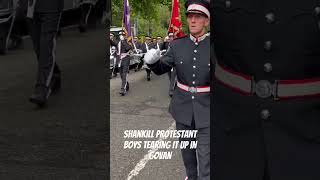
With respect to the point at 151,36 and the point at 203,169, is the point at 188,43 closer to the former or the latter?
the point at 151,36

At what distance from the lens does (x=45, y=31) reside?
6.48 ft

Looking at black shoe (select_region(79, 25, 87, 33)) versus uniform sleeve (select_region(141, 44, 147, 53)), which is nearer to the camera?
black shoe (select_region(79, 25, 87, 33))

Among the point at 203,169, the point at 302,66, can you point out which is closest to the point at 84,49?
the point at 302,66

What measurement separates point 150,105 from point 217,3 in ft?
2.98

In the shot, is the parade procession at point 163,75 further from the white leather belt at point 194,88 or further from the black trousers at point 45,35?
the black trousers at point 45,35

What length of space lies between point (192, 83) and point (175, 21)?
0.56m

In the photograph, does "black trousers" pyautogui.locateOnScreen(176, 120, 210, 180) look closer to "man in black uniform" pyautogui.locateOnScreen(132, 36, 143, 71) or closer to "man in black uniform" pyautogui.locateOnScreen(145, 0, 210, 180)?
"man in black uniform" pyautogui.locateOnScreen(145, 0, 210, 180)

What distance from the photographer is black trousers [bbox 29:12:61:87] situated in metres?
1.96

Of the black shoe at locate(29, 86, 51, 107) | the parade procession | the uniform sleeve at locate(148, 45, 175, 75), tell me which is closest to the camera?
the black shoe at locate(29, 86, 51, 107)

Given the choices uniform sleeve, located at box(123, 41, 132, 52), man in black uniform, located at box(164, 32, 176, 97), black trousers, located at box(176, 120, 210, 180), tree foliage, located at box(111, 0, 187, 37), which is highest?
tree foliage, located at box(111, 0, 187, 37)

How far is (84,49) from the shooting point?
202 centimetres

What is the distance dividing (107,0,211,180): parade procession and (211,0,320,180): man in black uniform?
0.32 meters

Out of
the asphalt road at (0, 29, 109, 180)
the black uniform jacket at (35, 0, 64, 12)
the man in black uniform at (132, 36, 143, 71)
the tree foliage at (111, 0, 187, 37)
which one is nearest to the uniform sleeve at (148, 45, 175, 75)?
the man in black uniform at (132, 36, 143, 71)

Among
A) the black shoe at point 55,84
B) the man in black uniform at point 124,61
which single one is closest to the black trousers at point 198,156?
the man in black uniform at point 124,61
